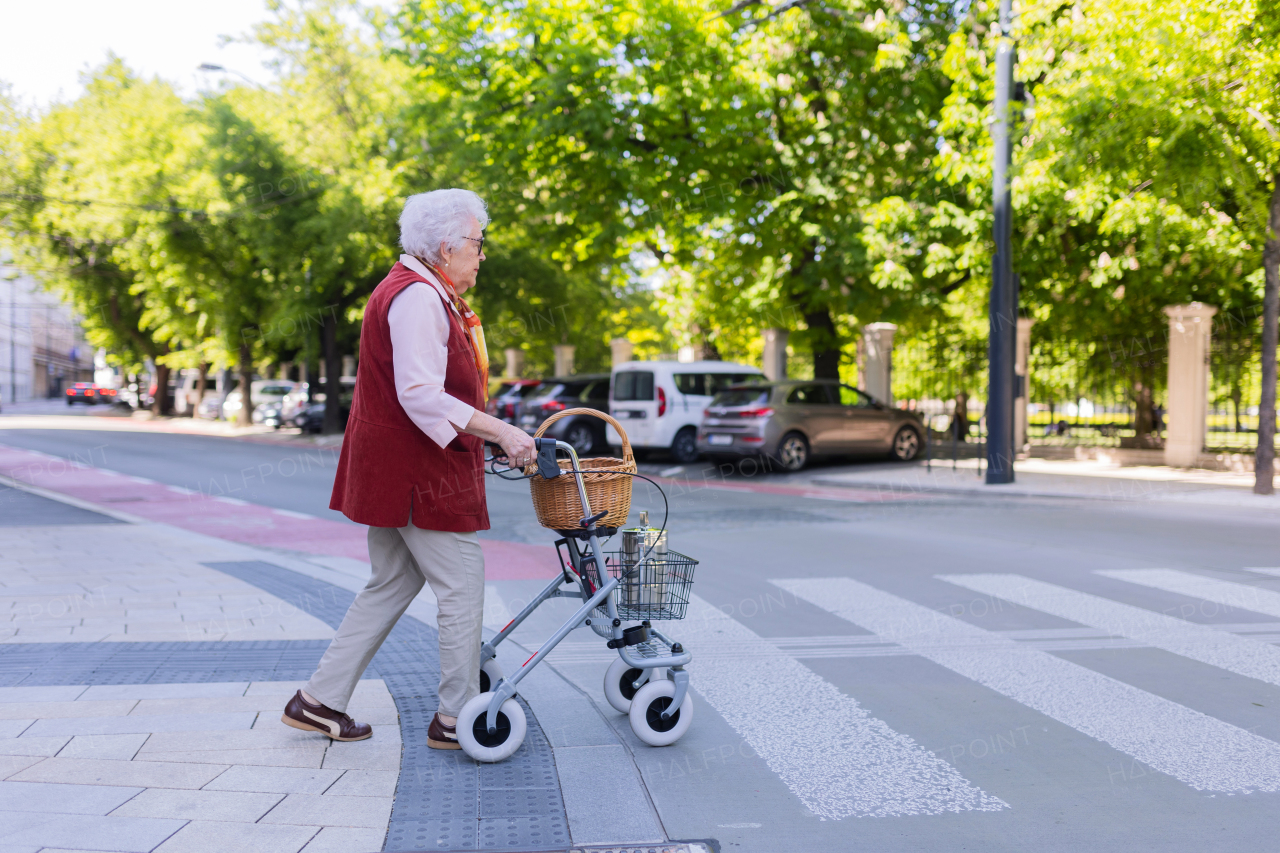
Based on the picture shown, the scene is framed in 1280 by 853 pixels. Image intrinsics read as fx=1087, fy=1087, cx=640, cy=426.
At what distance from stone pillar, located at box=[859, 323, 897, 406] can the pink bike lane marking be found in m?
13.4

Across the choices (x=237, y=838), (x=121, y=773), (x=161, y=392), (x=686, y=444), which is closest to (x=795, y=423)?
(x=686, y=444)

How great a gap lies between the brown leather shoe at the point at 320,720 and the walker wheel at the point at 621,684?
0.97m

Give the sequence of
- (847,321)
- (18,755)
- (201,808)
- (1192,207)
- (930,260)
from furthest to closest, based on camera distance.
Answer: (847,321) → (930,260) → (1192,207) → (18,755) → (201,808)

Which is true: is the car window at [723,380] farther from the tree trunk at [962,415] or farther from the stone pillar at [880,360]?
the tree trunk at [962,415]

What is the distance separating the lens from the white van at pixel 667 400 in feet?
63.5

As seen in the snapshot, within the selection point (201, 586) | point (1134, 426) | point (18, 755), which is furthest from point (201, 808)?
point (1134, 426)

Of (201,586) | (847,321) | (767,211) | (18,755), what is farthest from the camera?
(847,321)

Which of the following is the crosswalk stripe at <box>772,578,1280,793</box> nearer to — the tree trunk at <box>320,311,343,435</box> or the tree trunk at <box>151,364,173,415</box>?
the tree trunk at <box>320,311,343,435</box>

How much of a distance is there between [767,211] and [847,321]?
5.67 m

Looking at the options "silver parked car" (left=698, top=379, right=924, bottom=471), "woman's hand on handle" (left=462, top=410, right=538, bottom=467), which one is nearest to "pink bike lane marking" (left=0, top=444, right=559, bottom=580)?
"woman's hand on handle" (left=462, top=410, right=538, bottom=467)

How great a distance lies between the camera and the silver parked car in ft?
56.1

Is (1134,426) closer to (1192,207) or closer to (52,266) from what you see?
(1192,207)

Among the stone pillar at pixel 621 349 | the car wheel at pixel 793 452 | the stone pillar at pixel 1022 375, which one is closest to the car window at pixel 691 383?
the car wheel at pixel 793 452

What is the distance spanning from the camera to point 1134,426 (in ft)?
64.6
